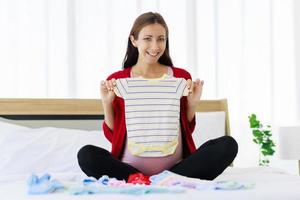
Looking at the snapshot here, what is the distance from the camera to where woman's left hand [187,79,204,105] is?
212cm

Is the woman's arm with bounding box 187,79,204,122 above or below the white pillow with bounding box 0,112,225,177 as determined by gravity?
above

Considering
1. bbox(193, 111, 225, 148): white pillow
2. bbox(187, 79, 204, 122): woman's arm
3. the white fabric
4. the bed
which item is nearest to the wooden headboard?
the bed

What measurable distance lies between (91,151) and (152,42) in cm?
53

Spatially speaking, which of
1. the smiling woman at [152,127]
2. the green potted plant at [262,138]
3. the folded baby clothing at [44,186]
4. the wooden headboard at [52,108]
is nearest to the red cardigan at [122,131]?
the smiling woman at [152,127]

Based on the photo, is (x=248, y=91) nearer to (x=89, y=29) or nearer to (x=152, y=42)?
(x=89, y=29)

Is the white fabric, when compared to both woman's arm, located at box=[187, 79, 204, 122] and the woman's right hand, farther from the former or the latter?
the woman's right hand

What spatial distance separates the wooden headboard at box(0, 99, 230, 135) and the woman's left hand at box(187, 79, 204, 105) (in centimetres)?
95

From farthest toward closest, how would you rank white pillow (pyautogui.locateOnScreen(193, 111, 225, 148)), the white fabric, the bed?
the white fabric → white pillow (pyautogui.locateOnScreen(193, 111, 225, 148)) → the bed

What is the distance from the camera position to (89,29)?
3084 millimetres

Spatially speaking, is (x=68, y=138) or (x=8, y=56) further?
(x=8, y=56)

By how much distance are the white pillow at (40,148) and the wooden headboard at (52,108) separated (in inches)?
7.1

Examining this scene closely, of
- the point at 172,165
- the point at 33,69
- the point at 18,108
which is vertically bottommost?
A: the point at 172,165

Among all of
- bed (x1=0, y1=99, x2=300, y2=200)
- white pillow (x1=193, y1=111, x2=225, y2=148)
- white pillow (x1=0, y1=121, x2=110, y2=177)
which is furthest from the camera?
white pillow (x1=193, y1=111, x2=225, y2=148)

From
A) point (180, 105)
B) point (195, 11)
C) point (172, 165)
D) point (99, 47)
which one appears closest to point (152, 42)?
point (180, 105)
